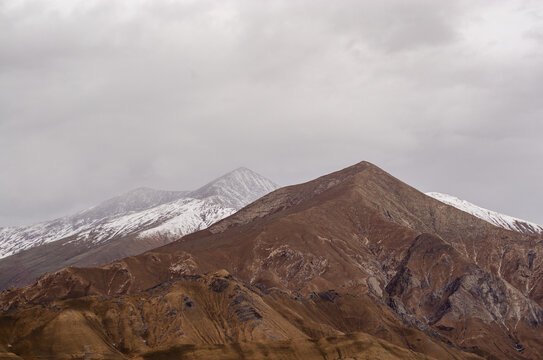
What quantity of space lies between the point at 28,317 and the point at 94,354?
3725 centimetres

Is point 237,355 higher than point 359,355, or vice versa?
point 237,355

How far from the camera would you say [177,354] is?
16850 centimetres

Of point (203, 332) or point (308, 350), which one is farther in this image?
point (203, 332)

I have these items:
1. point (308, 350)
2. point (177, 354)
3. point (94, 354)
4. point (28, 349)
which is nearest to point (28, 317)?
point (28, 349)

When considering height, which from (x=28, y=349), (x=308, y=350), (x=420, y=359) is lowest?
(x=420, y=359)

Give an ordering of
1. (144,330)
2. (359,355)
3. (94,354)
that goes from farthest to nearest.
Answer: (144,330) < (359,355) < (94,354)

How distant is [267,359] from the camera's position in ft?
557

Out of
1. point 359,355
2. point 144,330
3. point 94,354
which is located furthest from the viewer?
point 144,330

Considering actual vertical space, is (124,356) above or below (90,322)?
below

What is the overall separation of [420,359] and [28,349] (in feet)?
429

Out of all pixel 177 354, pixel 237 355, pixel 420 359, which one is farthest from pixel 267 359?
pixel 420 359

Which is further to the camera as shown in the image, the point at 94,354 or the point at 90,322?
the point at 90,322

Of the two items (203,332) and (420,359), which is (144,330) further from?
(420,359)

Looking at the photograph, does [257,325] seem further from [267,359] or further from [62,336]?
[62,336]
